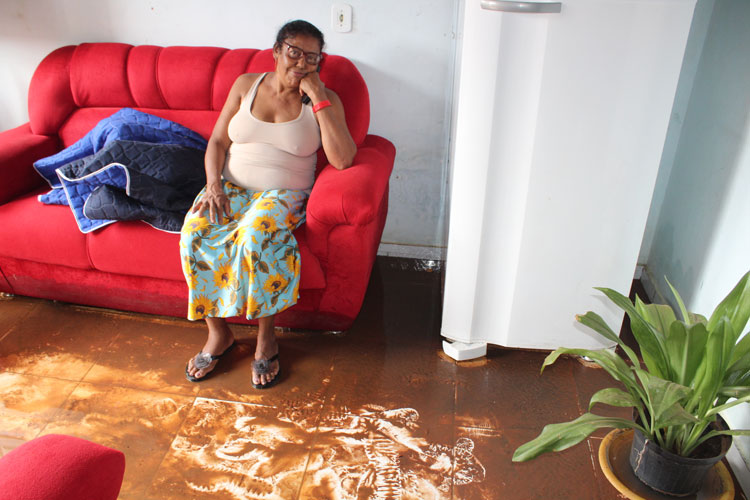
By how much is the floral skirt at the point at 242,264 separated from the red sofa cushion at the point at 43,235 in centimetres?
45

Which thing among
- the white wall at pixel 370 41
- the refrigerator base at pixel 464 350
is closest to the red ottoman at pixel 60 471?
the refrigerator base at pixel 464 350

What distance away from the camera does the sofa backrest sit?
84.0 inches

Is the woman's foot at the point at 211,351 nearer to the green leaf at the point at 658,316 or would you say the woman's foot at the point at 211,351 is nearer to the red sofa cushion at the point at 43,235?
the red sofa cushion at the point at 43,235

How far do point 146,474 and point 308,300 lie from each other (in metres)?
0.72

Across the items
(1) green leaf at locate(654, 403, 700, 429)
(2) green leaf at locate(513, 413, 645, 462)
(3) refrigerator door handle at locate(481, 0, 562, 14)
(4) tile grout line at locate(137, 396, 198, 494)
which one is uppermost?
(3) refrigerator door handle at locate(481, 0, 562, 14)

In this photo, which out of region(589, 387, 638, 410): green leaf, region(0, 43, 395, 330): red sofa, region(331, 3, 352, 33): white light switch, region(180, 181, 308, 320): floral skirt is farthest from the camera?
region(331, 3, 352, 33): white light switch

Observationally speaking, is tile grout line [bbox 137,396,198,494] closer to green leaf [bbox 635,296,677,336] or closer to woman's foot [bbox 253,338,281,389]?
woman's foot [bbox 253,338,281,389]

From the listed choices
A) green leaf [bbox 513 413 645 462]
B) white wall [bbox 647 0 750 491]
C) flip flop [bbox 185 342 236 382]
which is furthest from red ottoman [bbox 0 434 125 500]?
white wall [bbox 647 0 750 491]

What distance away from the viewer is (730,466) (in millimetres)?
1526

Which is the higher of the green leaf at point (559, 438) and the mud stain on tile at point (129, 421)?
the green leaf at point (559, 438)

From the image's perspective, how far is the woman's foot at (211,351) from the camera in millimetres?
1848

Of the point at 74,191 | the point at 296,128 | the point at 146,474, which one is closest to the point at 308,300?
the point at 296,128

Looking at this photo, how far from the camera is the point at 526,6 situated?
1401 millimetres

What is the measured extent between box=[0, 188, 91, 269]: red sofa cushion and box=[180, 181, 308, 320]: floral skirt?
45cm
